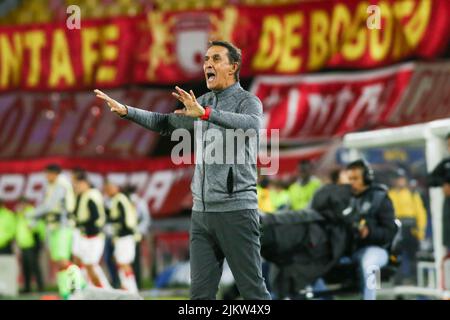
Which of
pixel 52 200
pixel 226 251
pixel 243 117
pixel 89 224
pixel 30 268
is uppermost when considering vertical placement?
pixel 243 117

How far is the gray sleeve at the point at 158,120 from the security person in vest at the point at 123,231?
28.2 feet

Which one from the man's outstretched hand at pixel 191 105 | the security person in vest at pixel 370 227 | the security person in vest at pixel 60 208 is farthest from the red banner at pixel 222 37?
the man's outstretched hand at pixel 191 105

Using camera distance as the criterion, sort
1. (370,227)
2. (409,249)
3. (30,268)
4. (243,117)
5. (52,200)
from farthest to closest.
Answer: (30,268), (409,249), (52,200), (370,227), (243,117)

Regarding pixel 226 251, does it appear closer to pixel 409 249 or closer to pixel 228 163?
pixel 228 163

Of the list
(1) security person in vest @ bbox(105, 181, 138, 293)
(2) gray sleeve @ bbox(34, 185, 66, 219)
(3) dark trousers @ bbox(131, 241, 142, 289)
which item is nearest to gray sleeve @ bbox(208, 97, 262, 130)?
(2) gray sleeve @ bbox(34, 185, 66, 219)

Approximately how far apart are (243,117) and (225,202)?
57cm

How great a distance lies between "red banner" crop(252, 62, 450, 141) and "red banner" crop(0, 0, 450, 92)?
0.28m

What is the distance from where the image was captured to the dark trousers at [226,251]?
6.24 meters

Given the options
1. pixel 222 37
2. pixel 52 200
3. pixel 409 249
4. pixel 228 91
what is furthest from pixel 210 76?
pixel 222 37

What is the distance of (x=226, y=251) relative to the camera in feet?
20.6

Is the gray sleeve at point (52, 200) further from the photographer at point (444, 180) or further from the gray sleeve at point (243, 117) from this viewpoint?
the gray sleeve at point (243, 117)

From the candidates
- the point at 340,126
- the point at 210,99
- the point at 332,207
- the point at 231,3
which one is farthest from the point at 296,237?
the point at 231,3
